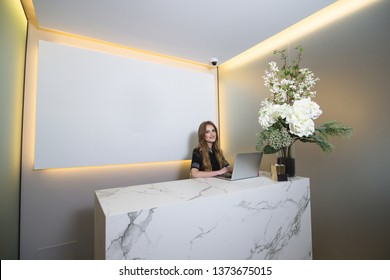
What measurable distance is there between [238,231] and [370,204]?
1.21 metres

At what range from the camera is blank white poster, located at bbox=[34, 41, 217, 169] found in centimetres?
178

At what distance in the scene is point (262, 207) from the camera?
1032mm

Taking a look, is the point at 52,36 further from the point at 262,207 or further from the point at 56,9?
the point at 262,207

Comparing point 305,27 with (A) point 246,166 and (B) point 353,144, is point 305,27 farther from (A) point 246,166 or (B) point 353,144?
(A) point 246,166

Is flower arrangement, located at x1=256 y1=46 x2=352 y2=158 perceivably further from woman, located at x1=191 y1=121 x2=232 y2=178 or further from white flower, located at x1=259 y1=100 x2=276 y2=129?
woman, located at x1=191 y1=121 x2=232 y2=178

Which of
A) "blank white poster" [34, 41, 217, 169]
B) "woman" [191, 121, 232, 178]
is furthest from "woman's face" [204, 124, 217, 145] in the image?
"blank white poster" [34, 41, 217, 169]

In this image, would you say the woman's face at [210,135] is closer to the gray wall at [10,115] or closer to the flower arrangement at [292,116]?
the flower arrangement at [292,116]

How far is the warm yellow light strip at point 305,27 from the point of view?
156 cm

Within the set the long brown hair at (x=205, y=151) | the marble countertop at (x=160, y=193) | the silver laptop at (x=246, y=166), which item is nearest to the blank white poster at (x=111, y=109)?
the long brown hair at (x=205, y=151)

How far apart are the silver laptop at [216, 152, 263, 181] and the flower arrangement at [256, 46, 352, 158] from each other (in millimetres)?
83

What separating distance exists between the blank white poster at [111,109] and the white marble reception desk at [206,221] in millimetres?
1156

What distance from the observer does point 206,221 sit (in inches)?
34.0

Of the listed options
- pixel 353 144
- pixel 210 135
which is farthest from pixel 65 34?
pixel 353 144

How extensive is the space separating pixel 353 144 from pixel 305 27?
3.83 feet
